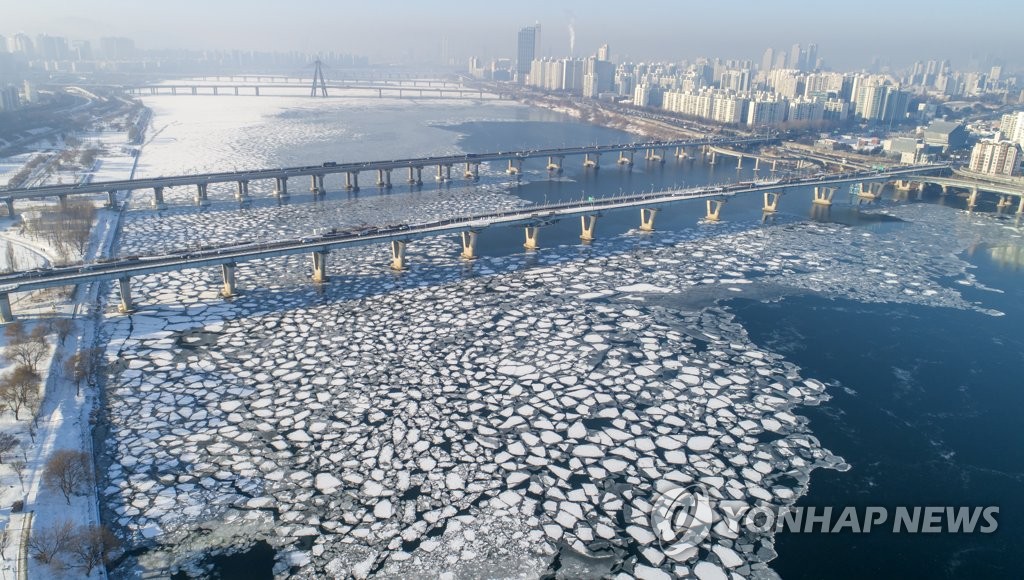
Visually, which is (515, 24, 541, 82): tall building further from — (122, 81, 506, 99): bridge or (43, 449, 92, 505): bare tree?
(43, 449, 92, 505): bare tree

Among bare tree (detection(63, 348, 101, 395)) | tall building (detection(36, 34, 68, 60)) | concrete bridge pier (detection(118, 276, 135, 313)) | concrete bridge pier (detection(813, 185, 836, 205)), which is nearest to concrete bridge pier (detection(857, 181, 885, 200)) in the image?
concrete bridge pier (detection(813, 185, 836, 205))

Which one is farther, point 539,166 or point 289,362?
point 539,166

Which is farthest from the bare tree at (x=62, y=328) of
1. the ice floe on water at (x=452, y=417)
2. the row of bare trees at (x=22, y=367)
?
the ice floe on water at (x=452, y=417)

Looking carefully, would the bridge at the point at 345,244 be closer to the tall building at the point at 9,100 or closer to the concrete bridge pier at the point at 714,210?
the concrete bridge pier at the point at 714,210

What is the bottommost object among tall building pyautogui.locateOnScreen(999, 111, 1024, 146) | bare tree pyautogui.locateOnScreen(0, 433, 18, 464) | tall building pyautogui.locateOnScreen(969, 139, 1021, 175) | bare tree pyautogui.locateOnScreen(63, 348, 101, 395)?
bare tree pyautogui.locateOnScreen(0, 433, 18, 464)

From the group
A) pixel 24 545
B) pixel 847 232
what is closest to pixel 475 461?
pixel 24 545

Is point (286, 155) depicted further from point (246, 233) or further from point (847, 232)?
point (847, 232)
